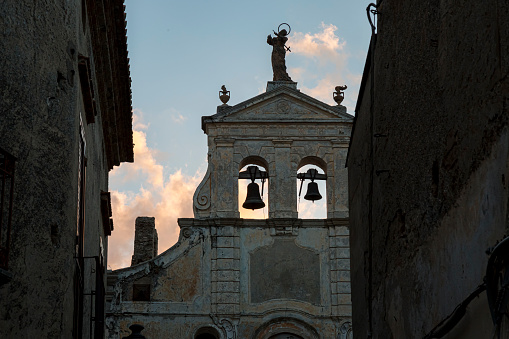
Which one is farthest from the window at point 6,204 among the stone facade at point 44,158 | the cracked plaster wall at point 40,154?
the cracked plaster wall at point 40,154

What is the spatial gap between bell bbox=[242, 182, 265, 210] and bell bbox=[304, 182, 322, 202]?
3.28ft

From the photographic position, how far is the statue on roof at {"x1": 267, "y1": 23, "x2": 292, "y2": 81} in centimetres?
2156

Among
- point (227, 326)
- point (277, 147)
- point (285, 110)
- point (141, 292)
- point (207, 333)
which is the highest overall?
point (285, 110)

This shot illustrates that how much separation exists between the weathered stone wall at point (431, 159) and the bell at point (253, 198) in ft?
34.3

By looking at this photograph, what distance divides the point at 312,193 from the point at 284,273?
1.81m

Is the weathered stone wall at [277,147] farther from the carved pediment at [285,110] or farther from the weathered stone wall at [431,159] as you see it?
the weathered stone wall at [431,159]

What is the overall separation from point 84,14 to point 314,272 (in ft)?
37.6

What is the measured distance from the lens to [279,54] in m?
21.7

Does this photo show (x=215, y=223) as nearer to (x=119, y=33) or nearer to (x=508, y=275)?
(x=119, y=33)

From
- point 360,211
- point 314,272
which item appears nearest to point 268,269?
point 314,272

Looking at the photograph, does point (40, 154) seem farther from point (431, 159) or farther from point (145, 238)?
point (145, 238)

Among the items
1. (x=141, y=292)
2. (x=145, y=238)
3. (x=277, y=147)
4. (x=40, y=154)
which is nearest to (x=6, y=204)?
(x=40, y=154)

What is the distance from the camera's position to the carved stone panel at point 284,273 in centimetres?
1994

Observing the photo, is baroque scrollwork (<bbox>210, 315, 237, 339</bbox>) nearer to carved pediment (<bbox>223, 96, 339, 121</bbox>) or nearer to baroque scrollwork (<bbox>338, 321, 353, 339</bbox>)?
baroque scrollwork (<bbox>338, 321, 353, 339</bbox>)
